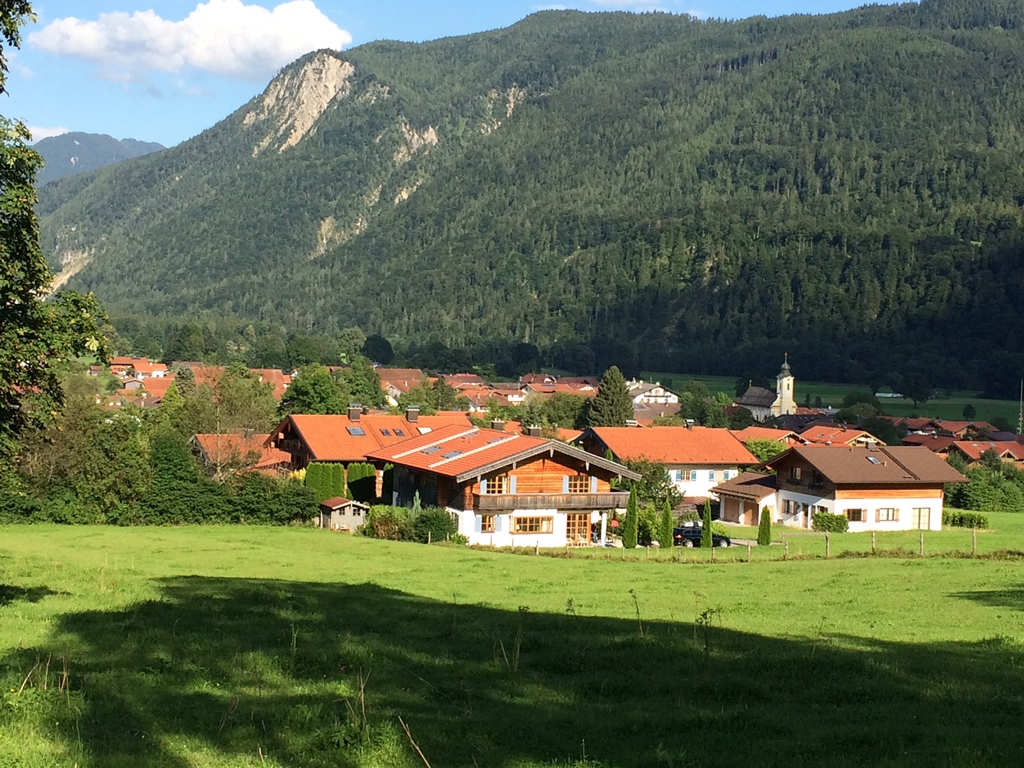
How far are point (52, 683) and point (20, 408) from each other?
5.44m

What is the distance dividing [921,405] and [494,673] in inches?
5894

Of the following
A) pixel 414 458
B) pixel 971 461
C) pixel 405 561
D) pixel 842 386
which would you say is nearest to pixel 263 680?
pixel 405 561

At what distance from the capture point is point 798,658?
516 inches

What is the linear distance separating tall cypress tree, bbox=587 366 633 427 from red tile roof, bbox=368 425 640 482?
39627 mm

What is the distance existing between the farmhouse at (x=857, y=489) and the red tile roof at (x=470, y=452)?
547 inches

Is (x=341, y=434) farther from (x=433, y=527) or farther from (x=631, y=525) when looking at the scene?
(x=631, y=525)

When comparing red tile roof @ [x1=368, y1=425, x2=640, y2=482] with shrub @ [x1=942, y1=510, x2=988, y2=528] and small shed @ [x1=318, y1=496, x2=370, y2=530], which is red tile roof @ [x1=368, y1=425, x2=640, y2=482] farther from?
shrub @ [x1=942, y1=510, x2=988, y2=528]

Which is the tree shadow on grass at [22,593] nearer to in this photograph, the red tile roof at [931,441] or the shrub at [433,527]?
the shrub at [433,527]

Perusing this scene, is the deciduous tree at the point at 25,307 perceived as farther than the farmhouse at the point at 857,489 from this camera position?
No

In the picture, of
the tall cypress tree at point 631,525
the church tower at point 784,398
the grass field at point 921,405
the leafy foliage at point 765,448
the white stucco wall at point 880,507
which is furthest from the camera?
the grass field at point 921,405

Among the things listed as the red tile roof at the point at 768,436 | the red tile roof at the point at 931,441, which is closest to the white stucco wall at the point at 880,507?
the red tile roof at the point at 768,436

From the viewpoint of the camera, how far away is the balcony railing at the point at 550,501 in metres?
43.2

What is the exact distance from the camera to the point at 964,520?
5656 cm

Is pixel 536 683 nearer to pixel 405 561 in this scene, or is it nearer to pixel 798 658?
pixel 798 658
